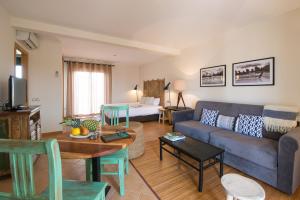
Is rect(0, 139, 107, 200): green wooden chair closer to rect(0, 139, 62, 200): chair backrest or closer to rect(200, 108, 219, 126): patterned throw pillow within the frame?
rect(0, 139, 62, 200): chair backrest

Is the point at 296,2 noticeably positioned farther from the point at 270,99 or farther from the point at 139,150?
the point at 139,150

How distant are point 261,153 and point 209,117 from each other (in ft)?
4.46

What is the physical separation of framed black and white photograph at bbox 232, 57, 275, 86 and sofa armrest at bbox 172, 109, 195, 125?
3.90 ft

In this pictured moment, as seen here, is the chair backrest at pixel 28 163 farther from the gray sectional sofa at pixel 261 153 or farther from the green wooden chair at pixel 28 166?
the gray sectional sofa at pixel 261 153

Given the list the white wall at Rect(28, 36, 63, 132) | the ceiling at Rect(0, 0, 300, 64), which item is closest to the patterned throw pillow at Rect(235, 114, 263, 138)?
the ceiling at Rect(0, 0, 300, 64)

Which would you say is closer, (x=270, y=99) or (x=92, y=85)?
(x=270, y=99)

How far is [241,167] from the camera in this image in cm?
219

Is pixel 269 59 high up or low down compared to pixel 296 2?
down

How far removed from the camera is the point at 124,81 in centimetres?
748

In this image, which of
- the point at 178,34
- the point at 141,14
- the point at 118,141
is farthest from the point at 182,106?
the point at 118,141

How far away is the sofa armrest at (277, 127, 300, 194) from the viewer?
1669 millimetres

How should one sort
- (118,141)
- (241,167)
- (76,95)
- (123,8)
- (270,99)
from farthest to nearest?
(76,95)
(270,99)
(123,8)
(241,167)
(118,141)

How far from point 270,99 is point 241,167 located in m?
1.45

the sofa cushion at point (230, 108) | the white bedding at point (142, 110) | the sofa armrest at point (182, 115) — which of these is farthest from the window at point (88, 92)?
the sofa cushion at point (230, 108)
